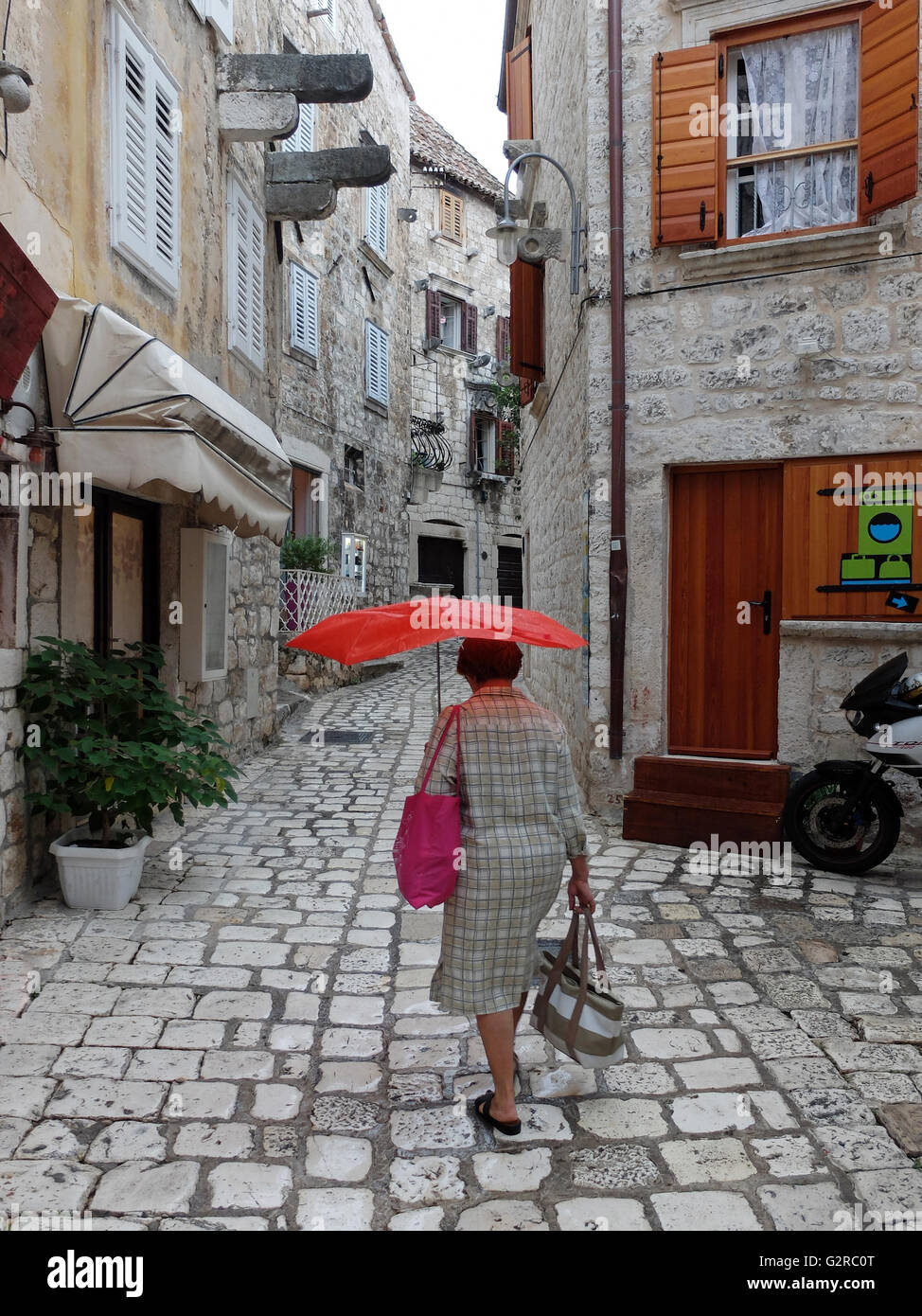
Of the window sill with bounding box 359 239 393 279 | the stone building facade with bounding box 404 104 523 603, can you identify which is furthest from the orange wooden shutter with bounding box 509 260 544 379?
the stone building facade with bounding box 404 104 523 603

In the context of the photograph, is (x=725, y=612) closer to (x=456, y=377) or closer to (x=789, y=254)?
(x=789, y=254)

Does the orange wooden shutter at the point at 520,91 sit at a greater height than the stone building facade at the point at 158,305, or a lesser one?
greater

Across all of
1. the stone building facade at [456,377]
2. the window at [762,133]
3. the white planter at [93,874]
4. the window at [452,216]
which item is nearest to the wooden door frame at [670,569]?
the window at [762,133]

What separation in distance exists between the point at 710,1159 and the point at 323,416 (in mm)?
15253

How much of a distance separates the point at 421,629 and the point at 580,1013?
4.09 ft

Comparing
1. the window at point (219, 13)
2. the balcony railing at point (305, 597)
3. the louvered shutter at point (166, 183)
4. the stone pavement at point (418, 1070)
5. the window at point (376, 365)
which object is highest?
the window at point (376, 365)

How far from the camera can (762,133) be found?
6.26 meters

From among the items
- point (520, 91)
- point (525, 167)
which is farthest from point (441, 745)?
point (520, 91)

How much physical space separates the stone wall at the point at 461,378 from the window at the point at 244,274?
14.1 metres

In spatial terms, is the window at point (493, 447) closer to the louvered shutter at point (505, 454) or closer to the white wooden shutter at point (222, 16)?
the louvered shutter at point (505, 454)

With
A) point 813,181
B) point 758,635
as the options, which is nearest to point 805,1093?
point 758,635

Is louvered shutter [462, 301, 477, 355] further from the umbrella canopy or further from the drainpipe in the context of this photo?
the umbrella canopy

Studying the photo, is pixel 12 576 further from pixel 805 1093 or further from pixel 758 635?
pixel 758 635

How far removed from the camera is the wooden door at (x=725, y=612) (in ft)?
20.7
